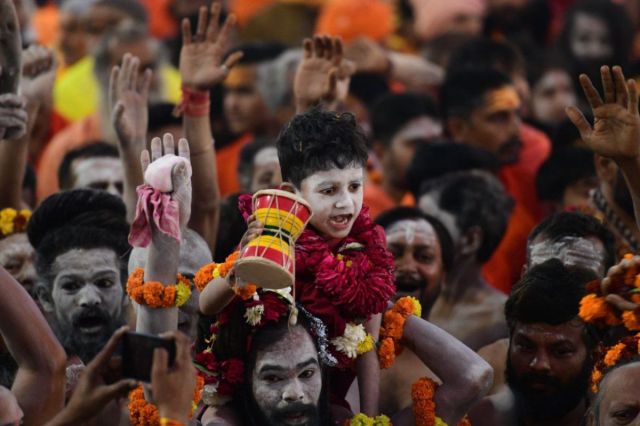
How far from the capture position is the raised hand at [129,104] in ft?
27.0

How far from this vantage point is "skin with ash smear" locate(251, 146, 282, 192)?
9.41 m

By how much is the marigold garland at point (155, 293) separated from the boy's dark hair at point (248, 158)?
11.3 ft

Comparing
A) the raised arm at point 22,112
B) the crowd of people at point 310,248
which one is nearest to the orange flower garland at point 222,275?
the crowd of people at point 310,248

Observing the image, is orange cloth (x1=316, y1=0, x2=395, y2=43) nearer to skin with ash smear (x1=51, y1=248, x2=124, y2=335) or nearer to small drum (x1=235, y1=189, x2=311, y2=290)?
skin with ash smear (x1=51, y1=248, x2=124, y2=335)

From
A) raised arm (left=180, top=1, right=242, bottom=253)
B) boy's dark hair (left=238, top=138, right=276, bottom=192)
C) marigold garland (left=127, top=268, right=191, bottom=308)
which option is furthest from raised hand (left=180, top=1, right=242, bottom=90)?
marigold garland (left=127, top=268, right=191, bottom=308)

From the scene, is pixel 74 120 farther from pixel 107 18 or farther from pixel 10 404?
pixel 10 404

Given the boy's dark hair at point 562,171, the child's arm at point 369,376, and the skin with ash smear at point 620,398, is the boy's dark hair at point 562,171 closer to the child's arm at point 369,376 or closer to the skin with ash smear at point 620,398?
the child's arm at point 369,376

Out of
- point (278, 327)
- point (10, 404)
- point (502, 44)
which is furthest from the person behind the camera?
point (502, 44)

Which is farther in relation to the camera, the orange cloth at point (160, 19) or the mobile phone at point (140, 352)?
the orange cloth at point (160, 19)

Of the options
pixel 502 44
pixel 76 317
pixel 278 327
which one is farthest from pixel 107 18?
pixel 278 327

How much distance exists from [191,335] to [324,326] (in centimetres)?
87

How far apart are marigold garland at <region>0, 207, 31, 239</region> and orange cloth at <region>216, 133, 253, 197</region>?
246 cm

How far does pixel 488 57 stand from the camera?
11.6m

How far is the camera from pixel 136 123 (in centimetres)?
832
